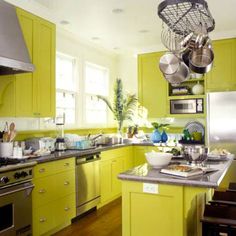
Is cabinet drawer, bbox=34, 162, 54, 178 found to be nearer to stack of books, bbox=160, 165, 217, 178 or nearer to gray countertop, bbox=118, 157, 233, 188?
gray countertop, bbox=118, 157, 233, 188

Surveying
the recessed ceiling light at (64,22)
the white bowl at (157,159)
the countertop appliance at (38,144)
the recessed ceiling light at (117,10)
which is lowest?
the white bowl at (157,159)

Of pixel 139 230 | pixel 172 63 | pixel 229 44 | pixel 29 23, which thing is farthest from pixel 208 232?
pixel 229 44

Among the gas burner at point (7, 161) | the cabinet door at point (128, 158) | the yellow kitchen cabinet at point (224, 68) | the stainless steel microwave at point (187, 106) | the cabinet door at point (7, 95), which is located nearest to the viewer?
the gas burner at point (7, 161)

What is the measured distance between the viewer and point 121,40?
5.39 meters

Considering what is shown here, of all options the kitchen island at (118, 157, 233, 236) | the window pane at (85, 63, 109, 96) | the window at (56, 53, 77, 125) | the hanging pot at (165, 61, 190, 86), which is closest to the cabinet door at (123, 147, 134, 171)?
the window at (56, 53, 77, 125)

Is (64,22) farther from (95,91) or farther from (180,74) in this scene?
(180,74)

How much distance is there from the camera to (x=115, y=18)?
4.25m

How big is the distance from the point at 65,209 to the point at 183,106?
299 cm

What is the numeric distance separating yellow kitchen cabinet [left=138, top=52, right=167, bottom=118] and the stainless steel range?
128 inches

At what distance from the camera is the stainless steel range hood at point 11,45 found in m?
2.91

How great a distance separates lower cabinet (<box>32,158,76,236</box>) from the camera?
3.08m

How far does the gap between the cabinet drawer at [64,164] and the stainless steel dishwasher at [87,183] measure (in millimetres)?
108

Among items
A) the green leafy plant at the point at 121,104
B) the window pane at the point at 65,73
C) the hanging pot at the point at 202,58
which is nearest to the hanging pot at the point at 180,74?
the hanging pot at the point at 202,58

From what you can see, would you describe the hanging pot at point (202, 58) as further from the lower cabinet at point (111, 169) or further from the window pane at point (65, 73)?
the window pane at point (65, 73)
